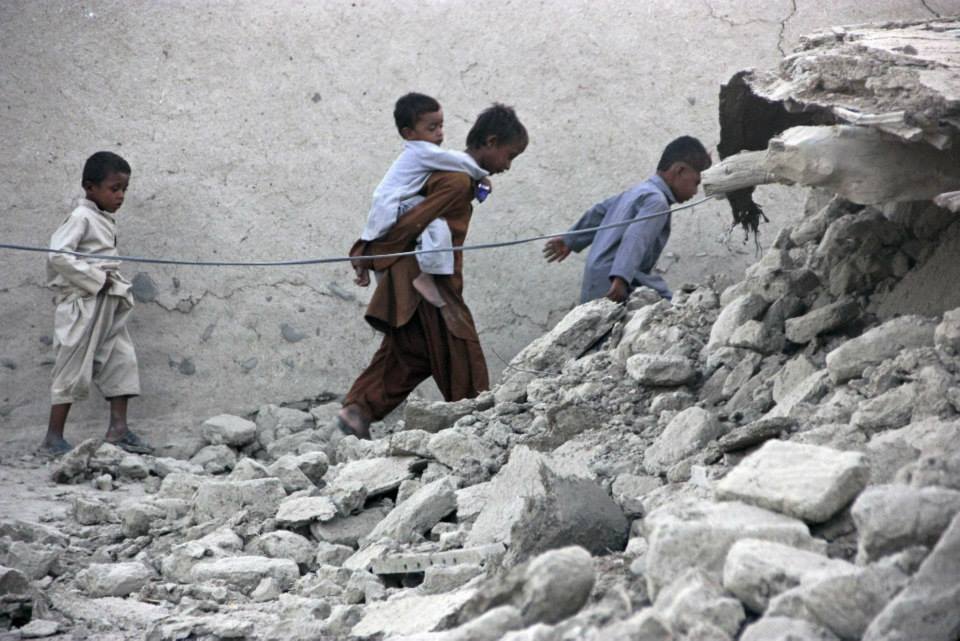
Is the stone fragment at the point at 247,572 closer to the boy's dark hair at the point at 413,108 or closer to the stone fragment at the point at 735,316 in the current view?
the stone fragment at the point at 735,316

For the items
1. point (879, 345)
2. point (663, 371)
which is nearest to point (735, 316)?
point (663, 371)

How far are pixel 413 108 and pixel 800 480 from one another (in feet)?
10.00

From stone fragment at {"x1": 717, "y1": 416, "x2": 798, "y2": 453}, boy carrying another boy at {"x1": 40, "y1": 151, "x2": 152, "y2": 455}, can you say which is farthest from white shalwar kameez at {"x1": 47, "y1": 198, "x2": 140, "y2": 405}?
stone fragment at {"x1": 717, "y1": 416, "x2": 798, "y2": 453}

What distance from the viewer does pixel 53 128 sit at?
246 inches

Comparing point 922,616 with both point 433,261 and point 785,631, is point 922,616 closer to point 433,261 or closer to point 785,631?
point 785,631

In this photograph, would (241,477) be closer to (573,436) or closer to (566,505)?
(573,436)

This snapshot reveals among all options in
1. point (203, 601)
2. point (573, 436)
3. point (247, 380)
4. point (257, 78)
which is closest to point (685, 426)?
point (573, 436)

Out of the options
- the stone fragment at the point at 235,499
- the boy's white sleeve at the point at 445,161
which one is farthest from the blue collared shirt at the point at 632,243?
the stone fragment at the point at 235,499

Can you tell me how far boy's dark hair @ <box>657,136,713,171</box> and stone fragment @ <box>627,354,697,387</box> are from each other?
184 centimetres

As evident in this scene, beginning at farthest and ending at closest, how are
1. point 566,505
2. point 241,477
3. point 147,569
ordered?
point 241,477
point 147,569
point 566,505

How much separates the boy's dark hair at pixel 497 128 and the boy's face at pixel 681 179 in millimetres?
722

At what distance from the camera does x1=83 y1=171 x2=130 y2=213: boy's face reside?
582 centimetres

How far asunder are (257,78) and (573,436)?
3240mm

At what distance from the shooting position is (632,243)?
5.26 meters
